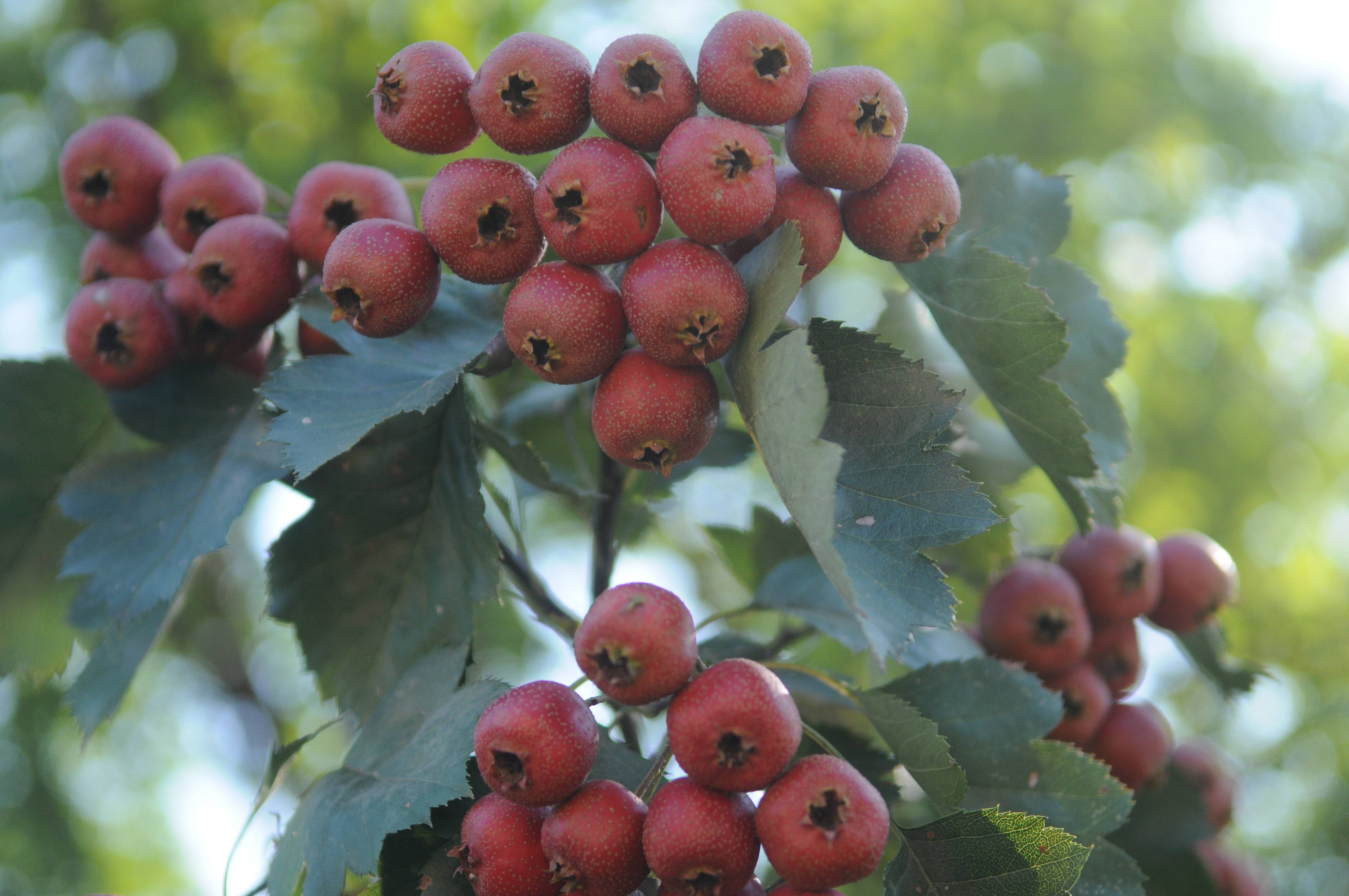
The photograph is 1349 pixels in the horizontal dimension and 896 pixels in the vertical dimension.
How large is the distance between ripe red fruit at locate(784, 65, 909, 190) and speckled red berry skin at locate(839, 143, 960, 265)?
0.08 feet

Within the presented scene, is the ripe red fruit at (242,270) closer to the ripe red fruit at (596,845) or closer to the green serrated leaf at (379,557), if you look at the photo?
the green serrated leaf at (379,557)

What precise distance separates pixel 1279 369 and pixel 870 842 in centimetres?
525

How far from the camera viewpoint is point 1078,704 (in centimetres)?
148

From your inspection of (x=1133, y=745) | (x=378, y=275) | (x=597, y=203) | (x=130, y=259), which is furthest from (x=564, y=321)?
(x=1133, y=745)

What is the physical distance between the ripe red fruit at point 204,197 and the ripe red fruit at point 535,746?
2.71 ft

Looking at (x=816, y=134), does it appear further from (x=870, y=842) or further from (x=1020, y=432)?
(x=870, y=842)

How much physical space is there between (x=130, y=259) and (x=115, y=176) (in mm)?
113

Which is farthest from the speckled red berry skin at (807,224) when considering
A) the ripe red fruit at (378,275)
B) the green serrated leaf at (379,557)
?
the green serrated leaf at (379,557)

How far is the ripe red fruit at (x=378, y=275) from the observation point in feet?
3.18

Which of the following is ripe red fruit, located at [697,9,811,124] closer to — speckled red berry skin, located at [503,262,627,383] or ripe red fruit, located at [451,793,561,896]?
speckled red berry skin, located at [503,262,627,383]

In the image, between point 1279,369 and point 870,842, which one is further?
point 1279,369

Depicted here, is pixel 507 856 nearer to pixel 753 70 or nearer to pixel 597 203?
pixel 597 203

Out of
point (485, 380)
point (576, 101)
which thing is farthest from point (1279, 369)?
point (576, 101)

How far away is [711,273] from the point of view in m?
0.86
